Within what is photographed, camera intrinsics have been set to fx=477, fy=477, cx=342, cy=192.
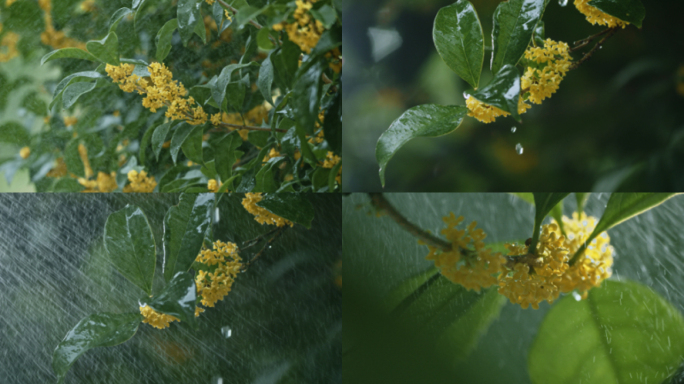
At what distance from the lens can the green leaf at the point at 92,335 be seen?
0.62 meters

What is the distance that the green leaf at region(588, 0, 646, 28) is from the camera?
1.79ft

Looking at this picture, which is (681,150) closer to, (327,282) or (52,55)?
(327,282)

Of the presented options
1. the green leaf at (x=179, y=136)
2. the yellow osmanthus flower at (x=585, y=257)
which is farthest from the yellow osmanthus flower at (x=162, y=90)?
the yellow osmanthus flower at (x=585, y=257)

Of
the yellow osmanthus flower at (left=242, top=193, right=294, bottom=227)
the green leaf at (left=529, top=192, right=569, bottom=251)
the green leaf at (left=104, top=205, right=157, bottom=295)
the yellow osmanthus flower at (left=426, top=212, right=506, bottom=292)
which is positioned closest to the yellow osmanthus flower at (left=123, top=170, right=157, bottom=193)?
the green leaf at (left=104, top=205, right=157, bottom=295)

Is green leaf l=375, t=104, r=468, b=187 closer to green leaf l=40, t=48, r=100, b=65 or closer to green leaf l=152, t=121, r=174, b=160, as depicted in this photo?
green leaf l=152, t=121, r=174, b=160

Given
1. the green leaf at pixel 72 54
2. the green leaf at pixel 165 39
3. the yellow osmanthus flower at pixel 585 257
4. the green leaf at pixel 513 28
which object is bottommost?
the yellow osmanthus flower at pixel 585 257

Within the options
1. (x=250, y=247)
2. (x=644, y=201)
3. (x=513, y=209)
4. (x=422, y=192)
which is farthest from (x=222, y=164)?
(x=644, y=201)

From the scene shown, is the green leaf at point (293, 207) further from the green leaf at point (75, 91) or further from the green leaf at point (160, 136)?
the green leaf at point (75, 91)

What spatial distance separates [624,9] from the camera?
545mm

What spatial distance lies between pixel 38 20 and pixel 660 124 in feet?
2.60

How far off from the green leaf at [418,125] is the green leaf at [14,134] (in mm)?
478

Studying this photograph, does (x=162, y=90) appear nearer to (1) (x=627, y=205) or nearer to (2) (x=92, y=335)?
(2) (x=92, y=335)

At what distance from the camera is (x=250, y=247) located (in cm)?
61

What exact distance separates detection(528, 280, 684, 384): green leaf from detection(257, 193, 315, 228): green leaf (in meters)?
0.31
